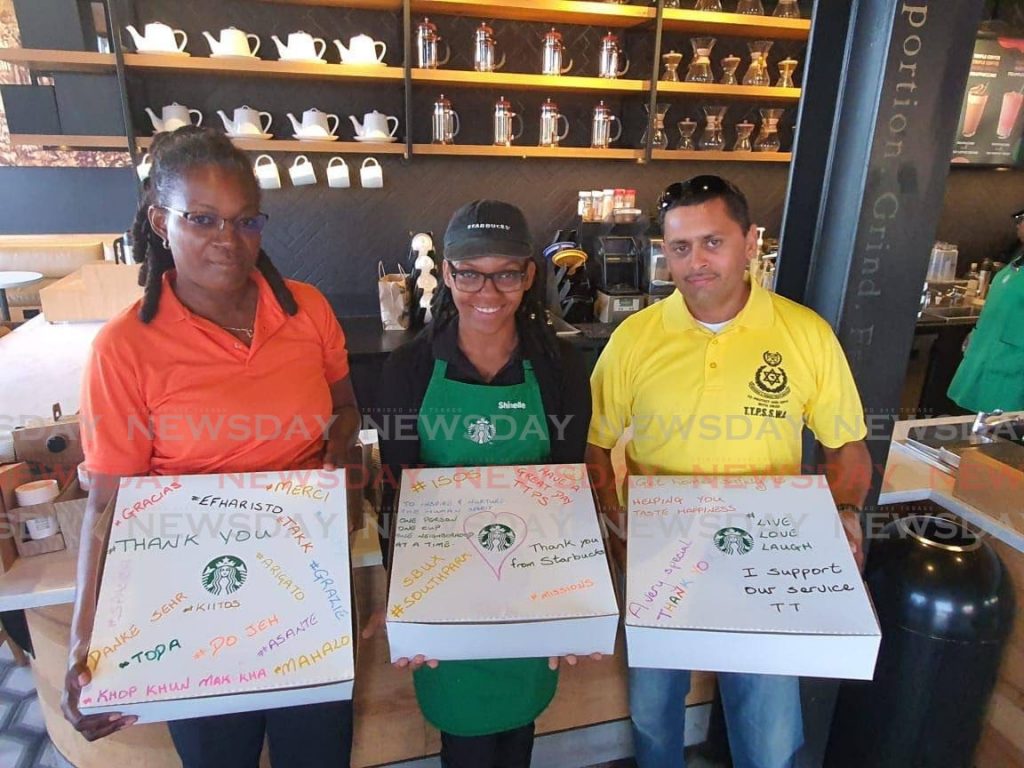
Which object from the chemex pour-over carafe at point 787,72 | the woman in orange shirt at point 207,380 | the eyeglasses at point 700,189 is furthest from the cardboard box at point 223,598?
the chemex pour-over carafe at point 787,72

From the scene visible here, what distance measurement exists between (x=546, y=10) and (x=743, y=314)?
2417 millimetres

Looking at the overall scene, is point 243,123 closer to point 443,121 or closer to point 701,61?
point 443,121

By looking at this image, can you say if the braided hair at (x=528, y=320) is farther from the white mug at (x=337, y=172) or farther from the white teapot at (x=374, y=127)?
the white mug at (x=337, y=172)

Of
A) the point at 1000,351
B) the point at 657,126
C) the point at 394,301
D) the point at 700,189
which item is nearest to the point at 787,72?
the point at 657,126

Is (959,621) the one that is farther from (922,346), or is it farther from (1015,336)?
(922,346)

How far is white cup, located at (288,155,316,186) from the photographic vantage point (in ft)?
10.6

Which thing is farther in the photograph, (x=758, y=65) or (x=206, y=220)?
(x=758, y=65)

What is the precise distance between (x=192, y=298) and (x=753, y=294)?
3.40ft

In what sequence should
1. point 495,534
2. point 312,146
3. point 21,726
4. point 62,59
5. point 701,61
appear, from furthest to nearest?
point 701,61 < point 312,146 < point 62,59 < point 21,726 < point 495,534

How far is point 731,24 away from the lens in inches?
130

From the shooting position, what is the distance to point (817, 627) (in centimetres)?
106

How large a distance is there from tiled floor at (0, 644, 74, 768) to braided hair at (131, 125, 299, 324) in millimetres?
1393

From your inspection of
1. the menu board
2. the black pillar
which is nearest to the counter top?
the black pillar

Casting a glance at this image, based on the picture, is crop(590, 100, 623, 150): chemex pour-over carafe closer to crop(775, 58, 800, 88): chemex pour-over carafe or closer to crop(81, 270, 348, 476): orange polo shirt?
crop(775, 58, 800, 88): chemex pour-over carafe
